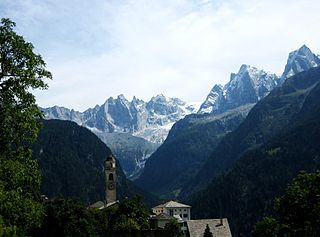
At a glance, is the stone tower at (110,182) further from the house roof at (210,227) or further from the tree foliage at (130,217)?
the tree foliage at (130,217)

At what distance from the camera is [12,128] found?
80.8ft

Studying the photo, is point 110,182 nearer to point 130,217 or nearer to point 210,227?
point 210,227

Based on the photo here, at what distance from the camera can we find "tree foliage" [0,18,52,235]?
24.3 m

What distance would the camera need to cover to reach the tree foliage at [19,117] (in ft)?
79.8

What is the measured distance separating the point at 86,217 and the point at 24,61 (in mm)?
87495

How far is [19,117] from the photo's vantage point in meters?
24.6

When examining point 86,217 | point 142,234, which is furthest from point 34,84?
point 86,217

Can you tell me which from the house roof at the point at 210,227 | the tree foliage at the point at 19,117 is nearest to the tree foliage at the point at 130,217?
the house roof at the point at 210,227

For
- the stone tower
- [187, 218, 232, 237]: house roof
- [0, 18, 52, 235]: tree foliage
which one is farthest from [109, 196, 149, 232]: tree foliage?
[0, 18, 52, 235]: tree foliage

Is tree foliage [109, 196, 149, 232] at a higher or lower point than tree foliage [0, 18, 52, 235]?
higher

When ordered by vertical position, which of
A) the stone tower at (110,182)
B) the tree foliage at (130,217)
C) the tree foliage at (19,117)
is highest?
the stone tower at (110,182)

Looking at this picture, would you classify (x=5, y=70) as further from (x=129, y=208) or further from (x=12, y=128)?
(x=129, y=208)

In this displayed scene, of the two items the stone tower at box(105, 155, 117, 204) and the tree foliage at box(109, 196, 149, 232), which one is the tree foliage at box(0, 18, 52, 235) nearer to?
the tree foliage at box(109, 196, 149, 232)

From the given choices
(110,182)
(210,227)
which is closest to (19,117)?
(210,227)
